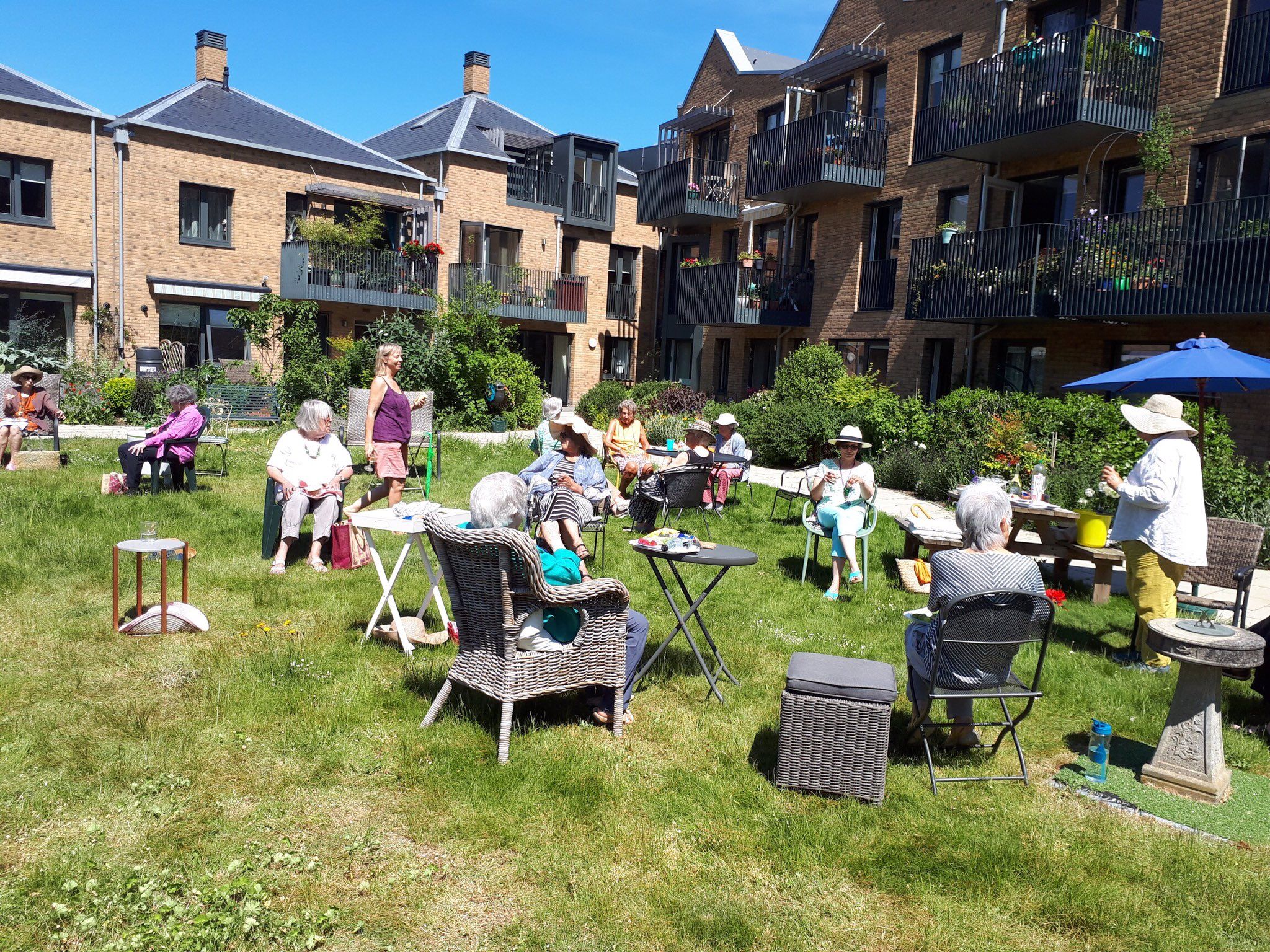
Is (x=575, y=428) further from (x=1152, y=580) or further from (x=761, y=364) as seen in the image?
(x=761, y=364)

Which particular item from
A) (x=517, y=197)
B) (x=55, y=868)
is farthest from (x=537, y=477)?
(x=517, y=197)

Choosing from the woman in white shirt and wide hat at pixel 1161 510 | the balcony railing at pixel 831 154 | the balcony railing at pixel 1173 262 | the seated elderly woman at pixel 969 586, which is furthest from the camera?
the balcony railing at pixel 831 154

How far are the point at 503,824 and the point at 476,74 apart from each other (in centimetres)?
3150

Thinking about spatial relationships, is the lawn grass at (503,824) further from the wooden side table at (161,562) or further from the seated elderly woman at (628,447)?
the seated elderly woman at (628,447)

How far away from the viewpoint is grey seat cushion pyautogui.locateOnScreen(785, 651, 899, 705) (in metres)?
4.20

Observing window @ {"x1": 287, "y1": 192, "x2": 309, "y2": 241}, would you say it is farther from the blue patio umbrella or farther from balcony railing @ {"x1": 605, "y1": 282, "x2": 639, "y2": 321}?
the blue patio umbrella

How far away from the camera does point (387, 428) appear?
29.2 ft

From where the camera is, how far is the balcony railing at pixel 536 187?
2900 centimetres

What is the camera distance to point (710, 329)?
2578 centimetres

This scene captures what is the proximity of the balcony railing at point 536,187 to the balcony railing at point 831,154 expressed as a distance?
10.3m

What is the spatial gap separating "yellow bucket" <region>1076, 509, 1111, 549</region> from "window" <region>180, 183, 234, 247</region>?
2177 centimetres

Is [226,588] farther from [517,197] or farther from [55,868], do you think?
[517,197]

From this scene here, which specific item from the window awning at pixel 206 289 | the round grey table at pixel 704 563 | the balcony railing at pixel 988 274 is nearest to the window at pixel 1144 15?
the balcony railing at pixel 988 274

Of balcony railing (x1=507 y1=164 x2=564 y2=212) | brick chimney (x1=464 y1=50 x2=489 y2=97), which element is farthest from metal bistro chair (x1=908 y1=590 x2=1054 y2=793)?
brick chimney (x1=464 y1=50 x2=489 y2=97)
